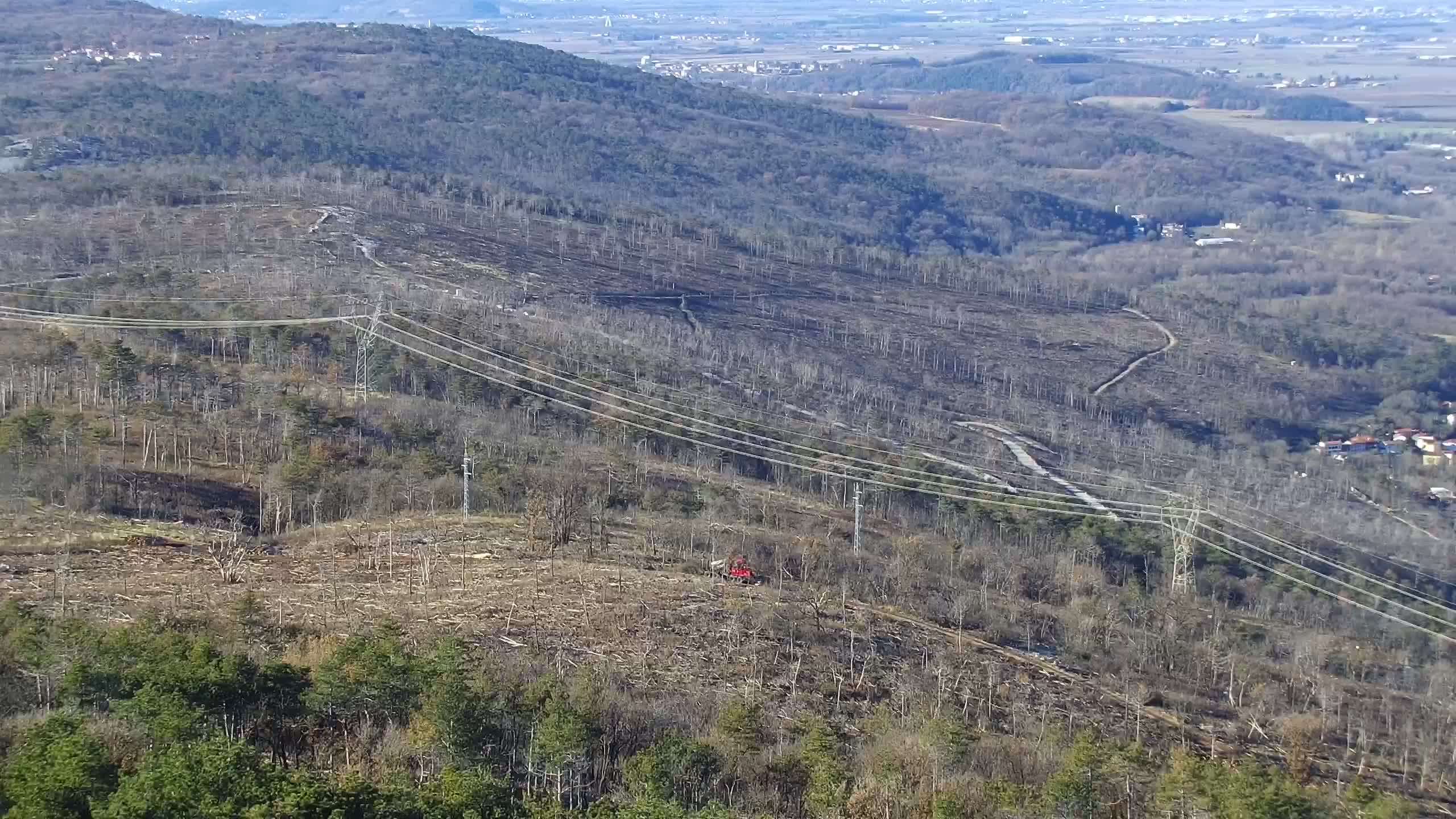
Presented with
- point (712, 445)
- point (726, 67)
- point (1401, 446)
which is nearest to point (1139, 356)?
point (1401, 446)

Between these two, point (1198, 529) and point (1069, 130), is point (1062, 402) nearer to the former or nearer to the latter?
point (1198, 529)

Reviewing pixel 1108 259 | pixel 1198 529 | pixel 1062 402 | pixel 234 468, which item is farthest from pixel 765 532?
pixel 1108 259

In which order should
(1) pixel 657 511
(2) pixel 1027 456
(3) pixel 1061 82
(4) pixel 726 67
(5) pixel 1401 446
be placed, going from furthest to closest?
1. (4) pixel 726 67
2. (3) pixel 1061 82
3. (5) pixel 1401 446
4. (2) pixel 1027 456
5. (1) pixel 657 511

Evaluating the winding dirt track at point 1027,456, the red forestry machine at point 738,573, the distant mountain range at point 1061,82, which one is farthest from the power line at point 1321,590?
the distant mountain range at point 1061,82

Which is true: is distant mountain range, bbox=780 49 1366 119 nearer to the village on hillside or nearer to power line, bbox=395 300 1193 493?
the village on hillside

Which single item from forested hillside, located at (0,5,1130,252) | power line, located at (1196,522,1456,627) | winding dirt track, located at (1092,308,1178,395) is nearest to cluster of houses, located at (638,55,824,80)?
forested hillside, located at (0,5,1130,252)

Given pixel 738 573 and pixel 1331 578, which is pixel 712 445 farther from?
pixel 1331 578
